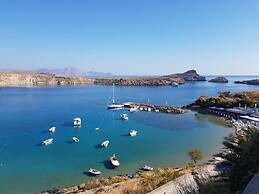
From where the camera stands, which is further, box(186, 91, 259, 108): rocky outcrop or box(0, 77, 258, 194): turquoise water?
box(186, 91, 259, 108): rocky outcrop

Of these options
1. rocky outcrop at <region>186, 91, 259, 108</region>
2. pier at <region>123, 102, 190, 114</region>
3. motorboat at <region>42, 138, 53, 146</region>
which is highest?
rocky outcrop at <region>186, 91, 259, 108</region>

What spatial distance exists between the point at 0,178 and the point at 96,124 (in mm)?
24994

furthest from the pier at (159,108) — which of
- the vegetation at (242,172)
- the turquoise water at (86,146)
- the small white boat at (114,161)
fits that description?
the vegetation at (242,172)

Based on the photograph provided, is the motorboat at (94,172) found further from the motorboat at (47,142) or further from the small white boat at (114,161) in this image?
the motorboat at (47,142)

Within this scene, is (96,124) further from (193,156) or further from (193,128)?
(193,156)

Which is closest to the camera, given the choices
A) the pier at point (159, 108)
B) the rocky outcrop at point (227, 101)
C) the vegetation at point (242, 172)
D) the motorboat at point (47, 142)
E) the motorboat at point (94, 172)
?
the vegetation at point (242, 172)

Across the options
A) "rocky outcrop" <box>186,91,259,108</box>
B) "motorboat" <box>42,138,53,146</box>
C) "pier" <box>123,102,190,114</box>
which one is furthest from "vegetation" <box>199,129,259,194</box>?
"pier" <box>123,102,190,114</box>

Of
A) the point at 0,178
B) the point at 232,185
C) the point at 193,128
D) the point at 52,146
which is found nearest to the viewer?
the point at 232,185

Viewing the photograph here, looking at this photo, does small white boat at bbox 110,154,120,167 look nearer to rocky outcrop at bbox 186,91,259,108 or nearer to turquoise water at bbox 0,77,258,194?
turquoise water at bbox 0,77,258,194

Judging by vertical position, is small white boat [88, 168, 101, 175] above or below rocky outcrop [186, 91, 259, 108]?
below

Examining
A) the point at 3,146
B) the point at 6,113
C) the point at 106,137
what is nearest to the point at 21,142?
the point at 3,146

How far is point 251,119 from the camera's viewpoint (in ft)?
160

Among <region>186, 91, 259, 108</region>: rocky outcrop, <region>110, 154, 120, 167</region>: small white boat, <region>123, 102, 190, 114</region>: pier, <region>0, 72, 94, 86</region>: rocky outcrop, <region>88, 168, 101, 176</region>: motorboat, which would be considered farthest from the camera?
<region>0, 72, 94, 86</region>: rocky outcrop

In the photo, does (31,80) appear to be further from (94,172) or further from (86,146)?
(94,172)
